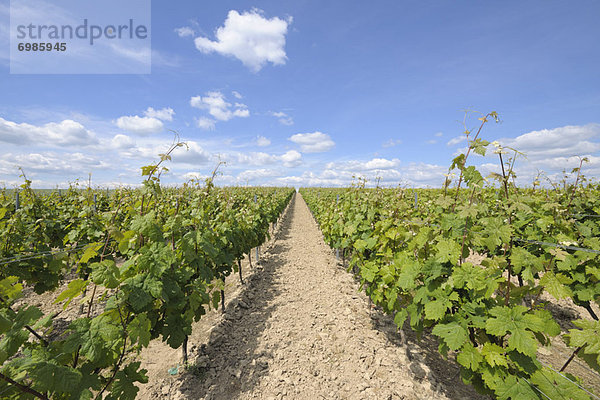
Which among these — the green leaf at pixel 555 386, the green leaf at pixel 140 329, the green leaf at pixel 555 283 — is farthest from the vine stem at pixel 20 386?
the green leaf at pixel 555 283

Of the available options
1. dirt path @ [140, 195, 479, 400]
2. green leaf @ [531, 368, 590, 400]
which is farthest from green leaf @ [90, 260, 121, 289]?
green leaf @ [531, 368, 590, 400]

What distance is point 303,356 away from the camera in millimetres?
3906

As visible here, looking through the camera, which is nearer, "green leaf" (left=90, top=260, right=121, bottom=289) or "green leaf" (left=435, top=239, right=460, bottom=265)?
"green leaf" (left=90, top=260, right=121, bottom=289)

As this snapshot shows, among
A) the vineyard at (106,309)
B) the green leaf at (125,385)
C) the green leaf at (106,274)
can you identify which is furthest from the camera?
the green leaf at (125,385)

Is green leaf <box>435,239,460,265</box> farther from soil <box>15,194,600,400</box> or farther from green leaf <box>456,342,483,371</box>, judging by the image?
soil <box>15,194,600,400</box>

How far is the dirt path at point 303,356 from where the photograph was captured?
3.29 metres

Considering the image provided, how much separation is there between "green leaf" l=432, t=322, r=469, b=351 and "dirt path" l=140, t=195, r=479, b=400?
141 cm

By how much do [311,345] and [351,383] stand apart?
910mm

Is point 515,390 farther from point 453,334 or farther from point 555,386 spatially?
point 453,334

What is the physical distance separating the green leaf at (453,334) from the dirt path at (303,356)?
141 centimetres

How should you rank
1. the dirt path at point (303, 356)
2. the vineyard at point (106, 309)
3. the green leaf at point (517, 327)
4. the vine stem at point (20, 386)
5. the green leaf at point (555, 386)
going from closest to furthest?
the vine stem at point (20, 386), the vineyard at point (106, 309), the green leaf at point (555, 386), the green leaf at point (517, 327), the dirt path at point (303, 356)

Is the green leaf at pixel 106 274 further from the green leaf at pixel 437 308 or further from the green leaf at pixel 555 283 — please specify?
the green leaf at pixel 555 283

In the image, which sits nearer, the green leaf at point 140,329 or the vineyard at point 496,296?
the vineyard at point 496,296

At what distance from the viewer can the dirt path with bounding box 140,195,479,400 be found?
3.29 m
